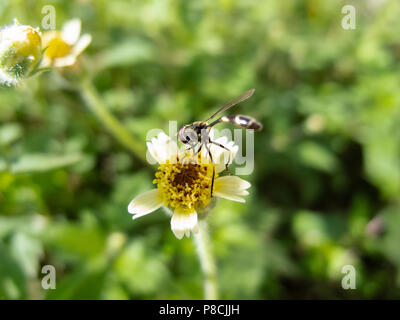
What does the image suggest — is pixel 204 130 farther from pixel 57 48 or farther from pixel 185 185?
pixel 57 48

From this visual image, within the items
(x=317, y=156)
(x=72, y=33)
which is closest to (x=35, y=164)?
(x=72, y=33)

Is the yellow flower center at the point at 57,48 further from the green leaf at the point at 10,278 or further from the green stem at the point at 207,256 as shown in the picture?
the green stem at the point at 207,256

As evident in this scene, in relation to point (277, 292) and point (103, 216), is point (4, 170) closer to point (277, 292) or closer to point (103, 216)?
A: point (103, 216)

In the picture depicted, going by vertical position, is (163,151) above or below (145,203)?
above

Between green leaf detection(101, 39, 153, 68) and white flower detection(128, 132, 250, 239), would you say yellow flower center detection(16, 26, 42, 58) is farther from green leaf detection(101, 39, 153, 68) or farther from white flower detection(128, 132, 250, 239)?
green leaf detection(101, 39, 153, 68)

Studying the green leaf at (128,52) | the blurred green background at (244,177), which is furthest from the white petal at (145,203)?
the green leaf at (128,52)

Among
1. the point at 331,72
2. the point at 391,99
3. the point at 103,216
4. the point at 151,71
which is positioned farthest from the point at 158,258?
the point at 331,72
